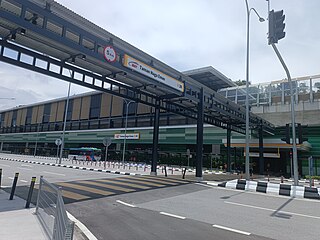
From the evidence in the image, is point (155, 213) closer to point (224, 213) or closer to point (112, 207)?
point (112, 207)

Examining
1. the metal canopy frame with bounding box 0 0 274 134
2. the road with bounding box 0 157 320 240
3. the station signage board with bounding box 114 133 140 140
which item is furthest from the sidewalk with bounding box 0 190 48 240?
the station signage board with bounding box 114 133 140 140

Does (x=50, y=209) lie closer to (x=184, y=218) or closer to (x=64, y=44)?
(x=184, y=218)

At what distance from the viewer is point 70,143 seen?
67.2m

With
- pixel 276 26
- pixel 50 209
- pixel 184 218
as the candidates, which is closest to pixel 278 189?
pixel 184 218

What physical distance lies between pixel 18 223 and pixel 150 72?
9.43m

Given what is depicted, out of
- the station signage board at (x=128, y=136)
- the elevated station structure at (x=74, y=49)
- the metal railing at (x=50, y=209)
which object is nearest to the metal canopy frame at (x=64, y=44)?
the elevated station structure at (x=74, y=49)

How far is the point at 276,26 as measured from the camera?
8.65 m

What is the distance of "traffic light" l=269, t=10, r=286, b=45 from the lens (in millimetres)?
8531

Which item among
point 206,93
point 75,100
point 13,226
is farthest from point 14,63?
point 75,100

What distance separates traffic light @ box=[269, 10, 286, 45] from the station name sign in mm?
6308

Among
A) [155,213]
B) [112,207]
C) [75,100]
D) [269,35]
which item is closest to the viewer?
[155,213]

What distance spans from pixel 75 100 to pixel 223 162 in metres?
46.6

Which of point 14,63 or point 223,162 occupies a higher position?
point 14,63

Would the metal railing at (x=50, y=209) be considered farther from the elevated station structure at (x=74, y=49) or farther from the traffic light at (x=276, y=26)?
the traffic light at (x=276, y=26)
